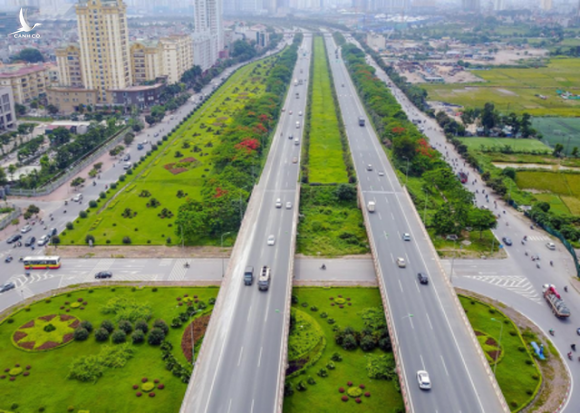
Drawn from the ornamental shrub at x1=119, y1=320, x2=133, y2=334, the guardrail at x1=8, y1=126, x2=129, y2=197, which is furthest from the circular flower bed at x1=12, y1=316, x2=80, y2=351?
the guardrail at x1=8, y1=126, x2=129, y2=197

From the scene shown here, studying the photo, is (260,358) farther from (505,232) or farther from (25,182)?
(25,182)

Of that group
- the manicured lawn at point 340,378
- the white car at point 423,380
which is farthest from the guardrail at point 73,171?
the white car at point 423,380

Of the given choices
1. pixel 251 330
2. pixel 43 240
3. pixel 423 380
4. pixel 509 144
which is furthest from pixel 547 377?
pixel 509 144

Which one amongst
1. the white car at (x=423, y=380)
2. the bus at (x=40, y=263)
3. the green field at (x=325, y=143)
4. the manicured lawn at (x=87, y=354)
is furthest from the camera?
the green field at (x=325, y=143)

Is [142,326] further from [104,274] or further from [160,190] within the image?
[160,190]

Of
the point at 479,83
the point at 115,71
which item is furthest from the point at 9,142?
the point at 479,83

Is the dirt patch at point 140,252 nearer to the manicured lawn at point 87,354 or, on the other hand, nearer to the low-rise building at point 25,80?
the manicured lawn at point 87,354
